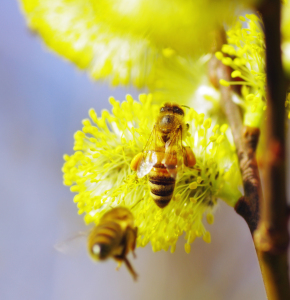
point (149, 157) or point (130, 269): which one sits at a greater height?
point (149, 157)

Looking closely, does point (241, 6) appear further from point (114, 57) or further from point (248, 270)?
point (248, 270)

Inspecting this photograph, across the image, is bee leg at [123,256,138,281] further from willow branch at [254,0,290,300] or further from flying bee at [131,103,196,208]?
willow branch at [254,0,290,300]

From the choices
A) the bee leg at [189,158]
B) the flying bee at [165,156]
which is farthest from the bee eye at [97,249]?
the bee leg at [189,158]

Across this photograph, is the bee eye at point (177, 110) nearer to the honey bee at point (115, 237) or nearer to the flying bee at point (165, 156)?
the flying bee at point (165, 156)

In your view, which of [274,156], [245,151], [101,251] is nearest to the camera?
[274,156]

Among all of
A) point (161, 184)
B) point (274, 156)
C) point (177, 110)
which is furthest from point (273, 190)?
point (177, 110)

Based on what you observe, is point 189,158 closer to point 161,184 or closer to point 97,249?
Result: point 161,184

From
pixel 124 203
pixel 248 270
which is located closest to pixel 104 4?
pixel 124 203

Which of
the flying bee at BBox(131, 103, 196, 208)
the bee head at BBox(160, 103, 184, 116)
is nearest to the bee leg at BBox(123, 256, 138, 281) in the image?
the flying bee at BBox(131, 103, 196, 208)
